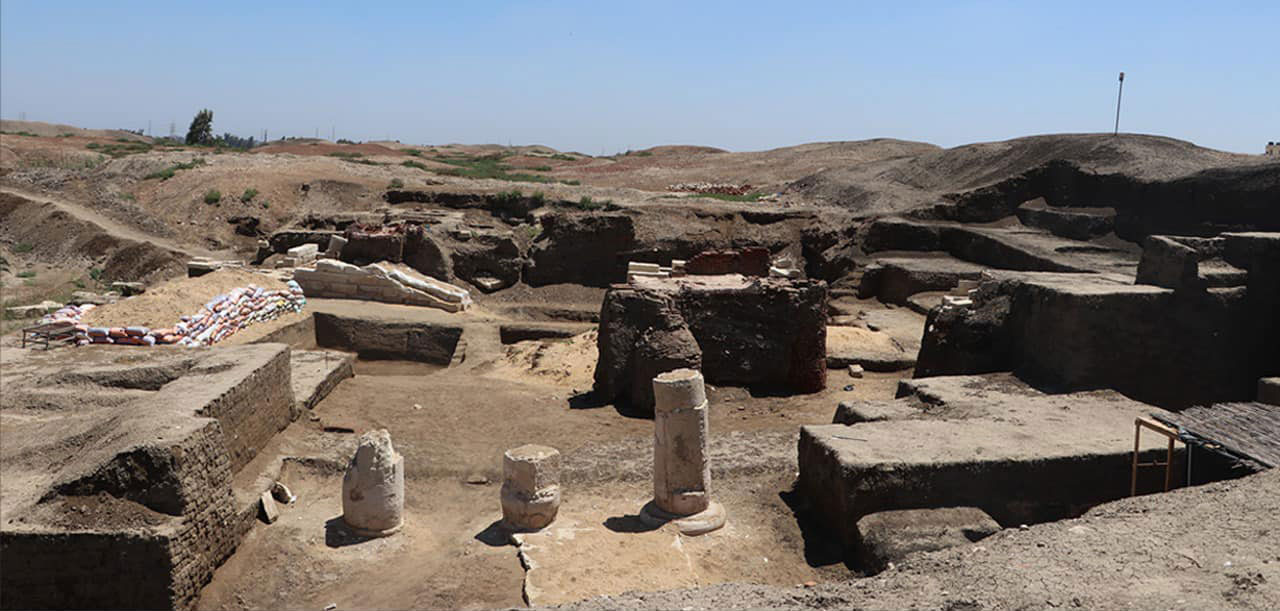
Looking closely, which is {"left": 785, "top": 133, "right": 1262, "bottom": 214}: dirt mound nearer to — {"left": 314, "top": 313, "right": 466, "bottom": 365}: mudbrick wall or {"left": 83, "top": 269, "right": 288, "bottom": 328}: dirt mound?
{"left": 314, "top": 313, "right": 466, "bottom": 365}: mudbrick wall

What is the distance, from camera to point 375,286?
18.1 metres

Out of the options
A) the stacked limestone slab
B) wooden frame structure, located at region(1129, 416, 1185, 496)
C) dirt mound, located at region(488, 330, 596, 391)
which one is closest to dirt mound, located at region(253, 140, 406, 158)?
the stacked limestone slab

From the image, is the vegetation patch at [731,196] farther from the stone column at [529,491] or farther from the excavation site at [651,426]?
the stone column at [529,491]

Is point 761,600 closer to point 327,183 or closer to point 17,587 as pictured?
point 17,587

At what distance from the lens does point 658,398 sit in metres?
8.38

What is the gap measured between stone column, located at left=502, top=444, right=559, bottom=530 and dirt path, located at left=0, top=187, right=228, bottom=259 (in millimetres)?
16136

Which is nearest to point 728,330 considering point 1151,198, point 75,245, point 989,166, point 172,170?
point 1151,198

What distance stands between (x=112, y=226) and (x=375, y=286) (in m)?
10.7

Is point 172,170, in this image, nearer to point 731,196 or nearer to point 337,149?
point 731,196

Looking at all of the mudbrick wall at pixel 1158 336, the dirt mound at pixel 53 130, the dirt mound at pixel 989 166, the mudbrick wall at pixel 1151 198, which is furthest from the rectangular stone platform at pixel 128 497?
the dirt mound at pixel 53 130

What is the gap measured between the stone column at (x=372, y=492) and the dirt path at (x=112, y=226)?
15445mm

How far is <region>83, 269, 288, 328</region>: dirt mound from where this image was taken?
13820mm

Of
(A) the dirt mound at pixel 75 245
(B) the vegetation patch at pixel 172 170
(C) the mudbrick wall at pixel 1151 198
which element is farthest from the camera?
(B) the vegetation patch at pixel 172 170

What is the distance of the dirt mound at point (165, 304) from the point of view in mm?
13820
